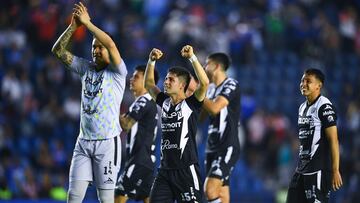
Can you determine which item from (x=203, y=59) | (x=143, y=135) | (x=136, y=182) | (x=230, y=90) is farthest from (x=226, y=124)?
(x=203, y=59)

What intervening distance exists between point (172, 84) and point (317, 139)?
2.08 m

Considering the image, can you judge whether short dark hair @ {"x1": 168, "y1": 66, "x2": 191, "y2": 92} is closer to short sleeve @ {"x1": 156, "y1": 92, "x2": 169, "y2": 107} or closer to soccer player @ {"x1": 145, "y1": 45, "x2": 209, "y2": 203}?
soccer player @ {"x1": 145, "y1": 45, "x2": 209, "y2": 203}

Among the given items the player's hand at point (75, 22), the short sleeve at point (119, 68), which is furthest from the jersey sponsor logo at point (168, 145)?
the player's hand at point (75, 22)

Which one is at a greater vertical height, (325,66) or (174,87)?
(325,66)

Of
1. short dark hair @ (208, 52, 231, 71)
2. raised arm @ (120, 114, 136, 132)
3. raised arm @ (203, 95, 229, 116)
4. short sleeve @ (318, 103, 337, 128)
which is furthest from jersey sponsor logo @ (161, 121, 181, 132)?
short dark hair @ (208, 52, 231, 71)

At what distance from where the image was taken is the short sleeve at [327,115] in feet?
35.4

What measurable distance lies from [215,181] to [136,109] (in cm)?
162

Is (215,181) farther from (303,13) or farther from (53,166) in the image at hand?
(303,13)

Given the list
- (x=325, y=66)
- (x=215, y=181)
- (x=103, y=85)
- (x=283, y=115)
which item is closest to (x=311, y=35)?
(x=325, y=66)

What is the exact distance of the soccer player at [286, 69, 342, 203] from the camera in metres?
10.8

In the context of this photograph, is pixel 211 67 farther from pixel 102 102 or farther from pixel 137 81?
pixel 102 102

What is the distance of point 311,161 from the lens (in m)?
10.9

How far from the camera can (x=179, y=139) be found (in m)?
10.7

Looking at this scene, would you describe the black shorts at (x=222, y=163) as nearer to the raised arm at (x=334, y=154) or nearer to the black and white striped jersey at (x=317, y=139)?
Result: the black and white striped jersey at (x=317, y=139)
